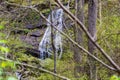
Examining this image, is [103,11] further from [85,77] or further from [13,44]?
[13,44]

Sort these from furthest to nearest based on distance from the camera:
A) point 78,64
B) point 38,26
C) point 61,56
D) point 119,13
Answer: point 38,26, point 61,56, point 119,13, point 78,64

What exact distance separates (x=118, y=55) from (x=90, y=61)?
0.76 m

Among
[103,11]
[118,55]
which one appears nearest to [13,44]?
[118,55]

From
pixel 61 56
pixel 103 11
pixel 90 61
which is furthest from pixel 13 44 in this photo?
pixel 61 56

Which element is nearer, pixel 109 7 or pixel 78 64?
pixel 78 64

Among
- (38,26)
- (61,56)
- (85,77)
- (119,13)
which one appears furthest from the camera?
(38,26)

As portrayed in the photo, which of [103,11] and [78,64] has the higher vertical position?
[103,11]

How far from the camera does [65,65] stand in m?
11.2

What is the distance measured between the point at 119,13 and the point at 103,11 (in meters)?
0.53

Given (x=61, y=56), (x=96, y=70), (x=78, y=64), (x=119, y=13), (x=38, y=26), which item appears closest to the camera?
(x=96, y=70)

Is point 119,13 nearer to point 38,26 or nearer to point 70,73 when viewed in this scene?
point 70,73

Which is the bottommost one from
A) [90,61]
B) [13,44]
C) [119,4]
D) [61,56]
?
[61,56]

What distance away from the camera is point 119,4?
10.8 meters

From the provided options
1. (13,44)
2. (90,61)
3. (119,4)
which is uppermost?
(119,4)
